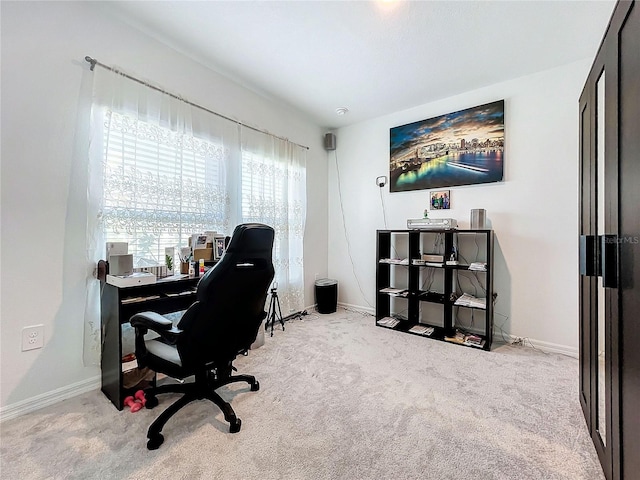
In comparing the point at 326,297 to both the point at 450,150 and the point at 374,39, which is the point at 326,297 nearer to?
the point at 450,150

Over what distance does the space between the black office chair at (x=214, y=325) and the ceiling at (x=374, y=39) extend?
5.49 ft

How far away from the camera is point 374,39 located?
225cm

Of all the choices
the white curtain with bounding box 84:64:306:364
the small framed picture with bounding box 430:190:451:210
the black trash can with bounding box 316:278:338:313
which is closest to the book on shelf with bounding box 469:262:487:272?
the small framed picture with bounding box 430:190:451:210

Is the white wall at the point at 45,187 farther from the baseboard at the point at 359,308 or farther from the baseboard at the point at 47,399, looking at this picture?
the baseboard at the point at 359,308

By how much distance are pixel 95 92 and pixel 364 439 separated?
2788 millimetres

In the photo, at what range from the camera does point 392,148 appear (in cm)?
361

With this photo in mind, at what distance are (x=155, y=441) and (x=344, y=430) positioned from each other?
3.23 ft

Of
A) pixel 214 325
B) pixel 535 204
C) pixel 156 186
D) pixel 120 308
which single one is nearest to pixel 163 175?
pixel 156 186

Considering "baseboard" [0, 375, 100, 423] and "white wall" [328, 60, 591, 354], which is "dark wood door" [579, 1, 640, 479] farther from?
"baseboard" [0, 375, 100, 423]

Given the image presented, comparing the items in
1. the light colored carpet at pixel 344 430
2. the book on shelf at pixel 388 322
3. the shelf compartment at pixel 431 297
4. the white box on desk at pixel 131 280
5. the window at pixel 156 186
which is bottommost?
the light colored carpet at pixel 344 430

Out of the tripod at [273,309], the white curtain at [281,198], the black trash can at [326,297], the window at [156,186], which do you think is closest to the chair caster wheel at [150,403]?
the window at [156,186]

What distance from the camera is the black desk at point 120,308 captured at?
5.69 feet

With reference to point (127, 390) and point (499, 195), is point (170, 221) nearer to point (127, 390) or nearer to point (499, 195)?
point (127, 390)

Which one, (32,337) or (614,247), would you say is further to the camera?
(32,337)
